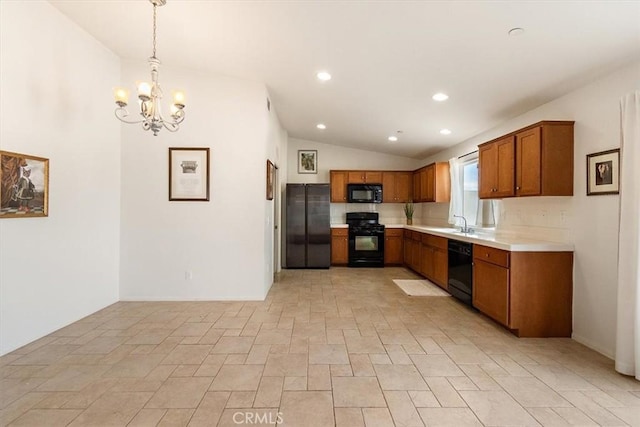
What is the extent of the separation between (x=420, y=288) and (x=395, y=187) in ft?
9.26

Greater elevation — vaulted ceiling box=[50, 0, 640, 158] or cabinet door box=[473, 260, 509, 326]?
vaulted ceiling box=[50, 0, 640, 158]

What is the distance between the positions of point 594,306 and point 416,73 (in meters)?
2.82

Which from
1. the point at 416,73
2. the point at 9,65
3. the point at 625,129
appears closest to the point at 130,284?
the point at 9,65

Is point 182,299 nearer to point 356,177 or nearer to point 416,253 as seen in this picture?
point 416,253

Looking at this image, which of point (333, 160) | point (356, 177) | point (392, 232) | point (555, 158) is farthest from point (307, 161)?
point (555, 158)

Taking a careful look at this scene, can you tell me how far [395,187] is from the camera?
285 inches

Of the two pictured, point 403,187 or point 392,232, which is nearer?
point 392,232

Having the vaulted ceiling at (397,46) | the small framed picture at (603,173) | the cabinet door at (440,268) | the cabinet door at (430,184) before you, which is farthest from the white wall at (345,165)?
the small framed picture at (603,173)

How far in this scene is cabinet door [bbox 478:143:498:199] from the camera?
3.94 m

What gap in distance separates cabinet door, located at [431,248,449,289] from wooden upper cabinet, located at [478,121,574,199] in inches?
57.5

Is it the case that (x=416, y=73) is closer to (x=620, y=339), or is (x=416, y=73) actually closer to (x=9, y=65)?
(x=620, y=339)

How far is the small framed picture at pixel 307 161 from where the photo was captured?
731 centimetres

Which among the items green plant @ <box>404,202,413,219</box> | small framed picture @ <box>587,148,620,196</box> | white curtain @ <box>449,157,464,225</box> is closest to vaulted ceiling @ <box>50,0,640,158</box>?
small framed picture @ <box>587,148,620,196</box>

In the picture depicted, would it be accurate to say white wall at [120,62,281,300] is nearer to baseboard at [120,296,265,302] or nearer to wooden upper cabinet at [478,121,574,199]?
baseboard at [120,296,265,302]
